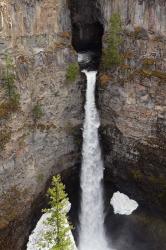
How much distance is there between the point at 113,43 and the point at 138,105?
203 inches

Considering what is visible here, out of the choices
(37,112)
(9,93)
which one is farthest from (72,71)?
(9,93)

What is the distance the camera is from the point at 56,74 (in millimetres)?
29828

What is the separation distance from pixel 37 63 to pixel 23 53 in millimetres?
1612

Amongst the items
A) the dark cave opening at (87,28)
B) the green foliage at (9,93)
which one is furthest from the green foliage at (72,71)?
the green foliage at (9,93)

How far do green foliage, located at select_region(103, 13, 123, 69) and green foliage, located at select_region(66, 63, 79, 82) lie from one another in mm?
2319

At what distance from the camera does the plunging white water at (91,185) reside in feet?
107

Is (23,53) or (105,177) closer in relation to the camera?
(23,53)

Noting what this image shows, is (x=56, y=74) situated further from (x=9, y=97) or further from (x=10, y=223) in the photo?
(x=10, y=223)

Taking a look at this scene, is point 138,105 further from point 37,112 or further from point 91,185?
point 91,185

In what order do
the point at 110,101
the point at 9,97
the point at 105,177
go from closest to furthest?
the point at 9,97 → the point at 110,101 → the point at 105,177

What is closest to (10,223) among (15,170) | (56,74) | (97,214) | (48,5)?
(15,170)

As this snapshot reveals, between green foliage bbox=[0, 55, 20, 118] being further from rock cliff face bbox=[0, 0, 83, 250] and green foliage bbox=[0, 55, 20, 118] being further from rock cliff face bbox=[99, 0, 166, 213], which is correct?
rock cliff face bbox=[99, 0, 166, 213]

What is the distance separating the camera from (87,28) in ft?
111

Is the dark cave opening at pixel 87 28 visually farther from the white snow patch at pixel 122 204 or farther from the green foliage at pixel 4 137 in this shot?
the white snow patch at pixel 122 204
